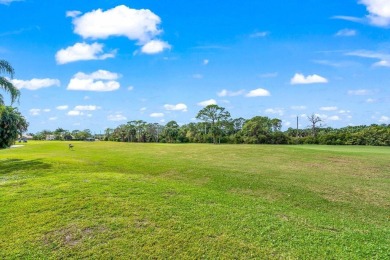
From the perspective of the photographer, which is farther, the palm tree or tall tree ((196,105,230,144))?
tall tree ((196,105,230,144))

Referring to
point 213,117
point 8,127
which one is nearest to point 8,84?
point 8,127

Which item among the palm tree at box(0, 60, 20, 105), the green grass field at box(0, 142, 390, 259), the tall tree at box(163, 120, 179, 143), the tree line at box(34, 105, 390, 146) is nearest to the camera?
the green grass field at box(0, 142, 390, 259)

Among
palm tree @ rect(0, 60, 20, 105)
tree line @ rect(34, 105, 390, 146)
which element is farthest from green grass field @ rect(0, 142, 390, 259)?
tree line @ rect(34, 105, 390, 146)

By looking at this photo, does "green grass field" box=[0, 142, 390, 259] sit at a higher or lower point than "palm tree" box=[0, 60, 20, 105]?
lower

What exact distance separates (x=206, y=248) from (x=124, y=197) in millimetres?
3843

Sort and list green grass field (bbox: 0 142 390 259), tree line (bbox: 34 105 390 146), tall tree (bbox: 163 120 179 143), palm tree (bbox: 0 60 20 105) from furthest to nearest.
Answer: tall tree (bbox: 163 120 179 143) → tree line (bbox: 34 105 390 146) → palm tree (bbox: 0 60 20 105) → green grass field (bbox: 0 142 390 259)

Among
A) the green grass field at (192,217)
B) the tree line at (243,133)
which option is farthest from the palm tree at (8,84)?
the tree line at (243,133)

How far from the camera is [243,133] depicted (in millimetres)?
60875

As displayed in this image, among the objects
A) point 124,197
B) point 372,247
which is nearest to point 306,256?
point 372,247

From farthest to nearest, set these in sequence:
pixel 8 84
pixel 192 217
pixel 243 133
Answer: pixel 243 133 < pixel 8 84 < pixel 192 217

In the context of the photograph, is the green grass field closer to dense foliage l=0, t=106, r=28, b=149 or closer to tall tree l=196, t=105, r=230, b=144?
dense foliage l=0, t=106, r=28, b=149

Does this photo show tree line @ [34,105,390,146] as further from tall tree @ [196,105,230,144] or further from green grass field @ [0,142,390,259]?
green grass field @ [0,142,390,259]

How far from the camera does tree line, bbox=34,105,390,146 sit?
1907 inches

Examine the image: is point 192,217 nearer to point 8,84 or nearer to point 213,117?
point 8,84
